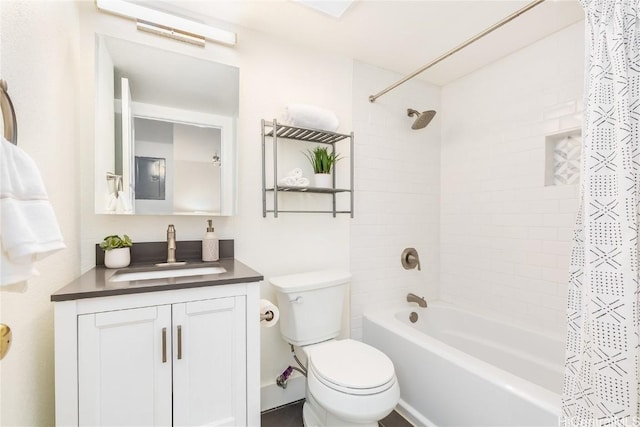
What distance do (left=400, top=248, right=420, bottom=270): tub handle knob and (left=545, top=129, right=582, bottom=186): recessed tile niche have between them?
100 centimetres

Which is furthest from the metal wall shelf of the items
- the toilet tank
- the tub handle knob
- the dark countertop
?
the tub handle knob

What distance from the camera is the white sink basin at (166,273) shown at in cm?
136

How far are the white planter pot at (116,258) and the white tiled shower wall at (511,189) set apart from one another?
2.31 meters

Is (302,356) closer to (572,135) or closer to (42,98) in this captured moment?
(42,98)

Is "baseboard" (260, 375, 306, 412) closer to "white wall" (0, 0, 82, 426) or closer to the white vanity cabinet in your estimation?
the white vanity cabinet

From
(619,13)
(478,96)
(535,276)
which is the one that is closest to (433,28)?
(478,96)

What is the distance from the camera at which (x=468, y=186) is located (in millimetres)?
2348

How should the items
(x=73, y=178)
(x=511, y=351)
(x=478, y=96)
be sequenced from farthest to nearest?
(x=478, y=96), (x=511, y=351), (x=73, y=178)

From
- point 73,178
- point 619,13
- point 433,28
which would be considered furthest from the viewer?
point 433,28

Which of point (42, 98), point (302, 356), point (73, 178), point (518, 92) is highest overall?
point (518, 92)

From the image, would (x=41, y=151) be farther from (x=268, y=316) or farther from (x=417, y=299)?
(x=417, y=299)

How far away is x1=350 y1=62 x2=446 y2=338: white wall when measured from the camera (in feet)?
7.11

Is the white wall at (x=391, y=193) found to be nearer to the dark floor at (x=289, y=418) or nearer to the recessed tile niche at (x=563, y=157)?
the dark floor at (x=289, y=418)

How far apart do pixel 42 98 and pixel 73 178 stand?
0.43m
